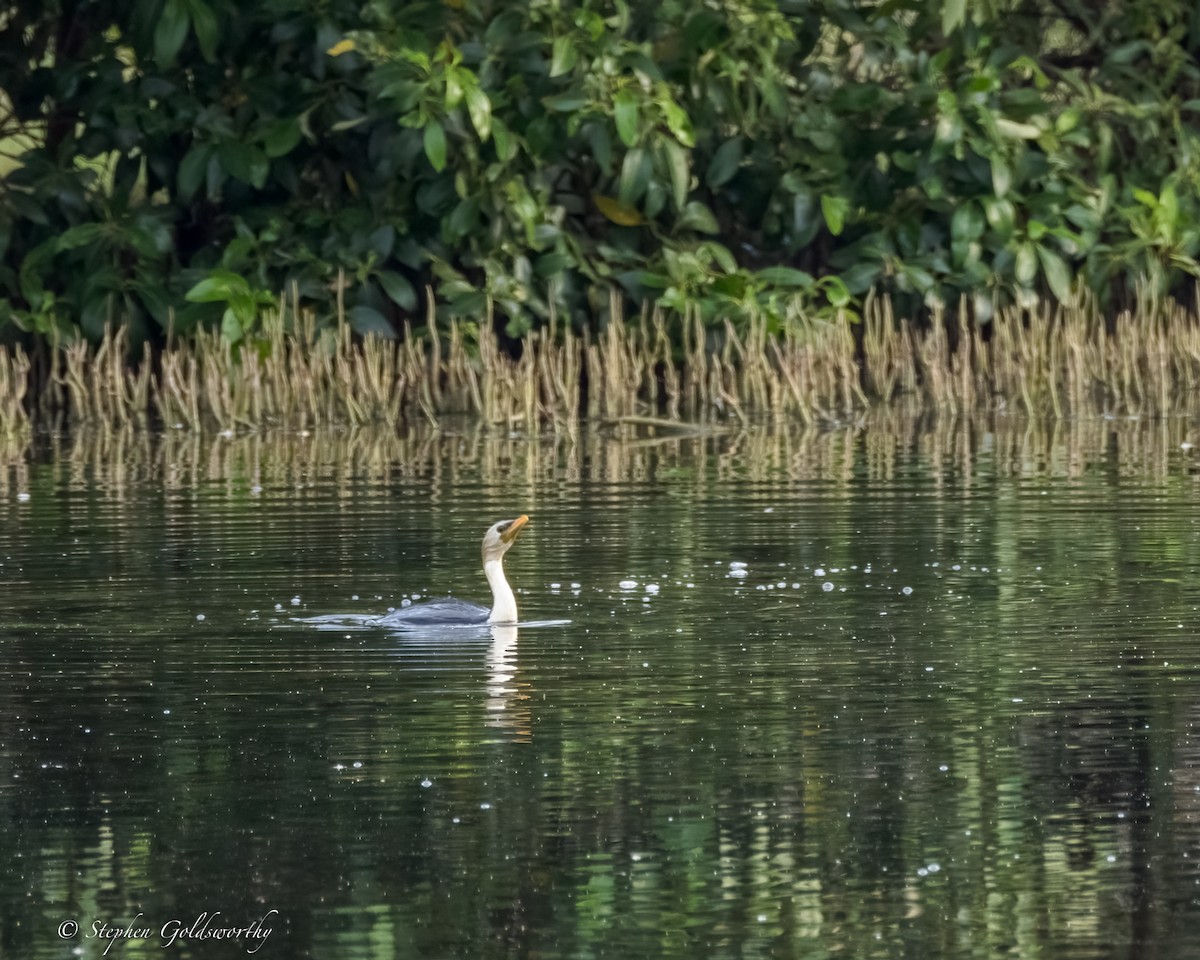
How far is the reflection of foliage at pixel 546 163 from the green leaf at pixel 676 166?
23 mm

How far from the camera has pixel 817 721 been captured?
737 cm

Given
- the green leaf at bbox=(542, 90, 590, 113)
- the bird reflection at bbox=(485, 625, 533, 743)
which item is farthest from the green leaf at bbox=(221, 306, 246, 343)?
the bird reflection at bbox=(485, 625, 533, 743)

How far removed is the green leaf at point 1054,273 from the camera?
1923 centimetres

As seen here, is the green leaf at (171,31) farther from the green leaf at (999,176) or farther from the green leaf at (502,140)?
the green leaf at (999,176)

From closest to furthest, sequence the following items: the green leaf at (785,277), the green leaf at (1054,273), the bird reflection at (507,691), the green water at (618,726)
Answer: the green water at (618,726) < the bird reflection at (507,691) < the green leaf at (785,277) < the green leaf at (1054,273)

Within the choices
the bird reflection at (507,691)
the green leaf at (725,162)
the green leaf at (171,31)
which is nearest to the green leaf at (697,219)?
the green leaf at (725,162)

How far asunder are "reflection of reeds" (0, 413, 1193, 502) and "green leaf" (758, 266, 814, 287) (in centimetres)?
143

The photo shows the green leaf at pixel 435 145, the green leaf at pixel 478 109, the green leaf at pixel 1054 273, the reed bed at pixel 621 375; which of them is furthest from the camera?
the green leaf at pixel 1054 273

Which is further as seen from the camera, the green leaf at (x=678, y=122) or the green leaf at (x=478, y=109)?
the green leaf at (x=678, y=122)

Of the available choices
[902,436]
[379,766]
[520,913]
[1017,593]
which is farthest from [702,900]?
[902,436]

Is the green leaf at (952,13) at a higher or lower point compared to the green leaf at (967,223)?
higher

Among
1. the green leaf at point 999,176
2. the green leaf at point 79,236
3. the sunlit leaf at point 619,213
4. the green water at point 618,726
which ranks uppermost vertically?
the green leaf at point 999,176

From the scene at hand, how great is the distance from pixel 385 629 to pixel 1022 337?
9793mm

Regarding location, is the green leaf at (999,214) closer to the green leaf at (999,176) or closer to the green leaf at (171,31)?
the green leaf at (999,176)
